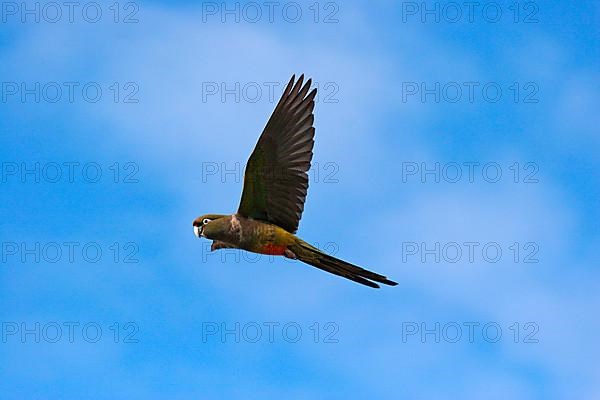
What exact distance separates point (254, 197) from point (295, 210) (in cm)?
52

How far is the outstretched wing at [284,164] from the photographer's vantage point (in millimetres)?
8227

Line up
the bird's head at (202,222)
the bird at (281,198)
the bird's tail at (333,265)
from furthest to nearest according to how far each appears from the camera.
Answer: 1. the bird's head at (202,222)
2. the bird at (281,198)
3. the bird's tail at (333,265)

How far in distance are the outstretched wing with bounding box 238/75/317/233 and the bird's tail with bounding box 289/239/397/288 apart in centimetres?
33

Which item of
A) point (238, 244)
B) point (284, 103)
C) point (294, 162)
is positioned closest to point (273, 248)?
point (238, 244)

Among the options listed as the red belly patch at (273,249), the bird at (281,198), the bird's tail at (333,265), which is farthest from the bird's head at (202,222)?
the bird's tail at (333,265)

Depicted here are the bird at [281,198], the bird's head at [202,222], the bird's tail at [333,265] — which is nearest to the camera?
the bird's tail at [333,265]

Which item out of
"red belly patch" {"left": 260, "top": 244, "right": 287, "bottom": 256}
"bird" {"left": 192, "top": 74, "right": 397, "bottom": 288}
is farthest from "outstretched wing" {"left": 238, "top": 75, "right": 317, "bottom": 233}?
"red belly patch" {"left": 260, "top": 244, "right": 287, "bottom": 256}

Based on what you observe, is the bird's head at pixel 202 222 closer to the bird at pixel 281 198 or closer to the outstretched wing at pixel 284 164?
the bird at pixel 281 198

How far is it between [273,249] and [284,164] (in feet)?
3.39

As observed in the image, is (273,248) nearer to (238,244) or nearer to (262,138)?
(238,244)

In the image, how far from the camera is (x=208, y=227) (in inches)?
337

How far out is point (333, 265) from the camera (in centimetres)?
820

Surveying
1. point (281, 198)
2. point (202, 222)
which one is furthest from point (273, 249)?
point (202, 222)

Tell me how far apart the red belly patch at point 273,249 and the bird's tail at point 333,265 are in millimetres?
118
